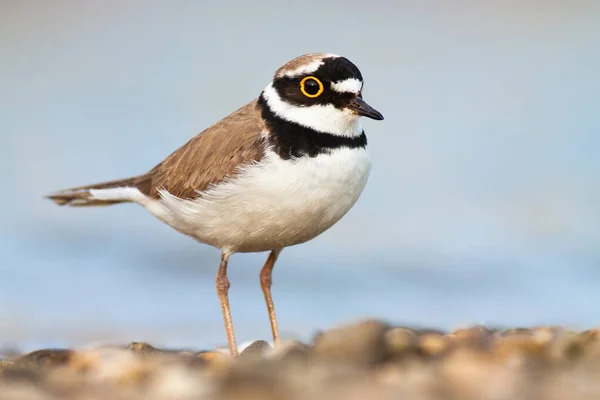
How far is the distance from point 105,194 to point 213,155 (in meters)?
1.43

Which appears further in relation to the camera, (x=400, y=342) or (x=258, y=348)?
(x=258, y=348)

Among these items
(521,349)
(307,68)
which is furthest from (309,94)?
(521,349)

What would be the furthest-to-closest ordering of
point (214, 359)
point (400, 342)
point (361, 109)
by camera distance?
point (361, 109)
point (214, 359)
point (400, 342)

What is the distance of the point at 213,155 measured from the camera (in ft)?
20.0

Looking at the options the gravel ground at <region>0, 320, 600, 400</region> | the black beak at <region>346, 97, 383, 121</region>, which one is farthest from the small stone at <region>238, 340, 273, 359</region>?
the black beak at <region>346, 97, 383, 121</region>

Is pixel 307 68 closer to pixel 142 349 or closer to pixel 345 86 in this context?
pixel 345 86

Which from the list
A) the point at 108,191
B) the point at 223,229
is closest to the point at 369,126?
the point at 108,191

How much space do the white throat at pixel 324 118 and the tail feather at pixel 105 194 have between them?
148cm

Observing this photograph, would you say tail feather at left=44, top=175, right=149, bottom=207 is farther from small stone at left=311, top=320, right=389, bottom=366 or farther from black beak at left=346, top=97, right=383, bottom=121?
small stone at left=311, top=320, right=389, bottom=366

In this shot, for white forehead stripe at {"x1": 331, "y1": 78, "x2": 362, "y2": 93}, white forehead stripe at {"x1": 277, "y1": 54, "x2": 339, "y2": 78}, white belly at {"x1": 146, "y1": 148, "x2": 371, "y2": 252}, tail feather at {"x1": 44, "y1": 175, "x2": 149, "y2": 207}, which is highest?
tail feather at {"x1": 44, "y1": 175, "x2": 149, "y2": 207}

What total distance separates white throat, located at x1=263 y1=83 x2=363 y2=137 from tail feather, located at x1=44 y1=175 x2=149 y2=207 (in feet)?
4.86

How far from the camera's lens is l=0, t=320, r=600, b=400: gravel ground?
3.40 metres

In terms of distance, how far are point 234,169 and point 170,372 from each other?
6.97 feet

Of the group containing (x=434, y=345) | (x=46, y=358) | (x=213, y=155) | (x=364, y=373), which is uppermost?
(x=213, y=155)
